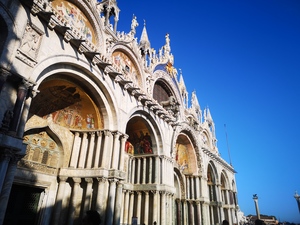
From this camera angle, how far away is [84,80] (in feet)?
35.6

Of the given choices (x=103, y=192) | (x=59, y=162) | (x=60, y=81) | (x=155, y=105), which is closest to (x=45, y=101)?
(x=60, y=81)

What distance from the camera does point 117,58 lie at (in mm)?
14969

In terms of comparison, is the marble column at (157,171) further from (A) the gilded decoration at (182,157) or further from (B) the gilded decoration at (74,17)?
(B) the gilded decoration at (74,17)

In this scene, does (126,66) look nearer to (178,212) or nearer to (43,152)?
(43,152)

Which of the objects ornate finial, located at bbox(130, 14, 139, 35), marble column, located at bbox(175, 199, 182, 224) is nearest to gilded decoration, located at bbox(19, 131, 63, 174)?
ornate finial, located at bbox(130, 14, 139, 35)

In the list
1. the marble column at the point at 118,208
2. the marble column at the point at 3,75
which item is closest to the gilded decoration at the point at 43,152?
the marble column at the point at 118,208

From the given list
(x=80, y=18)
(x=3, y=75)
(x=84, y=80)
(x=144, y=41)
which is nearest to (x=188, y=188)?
(x=144, y=41)

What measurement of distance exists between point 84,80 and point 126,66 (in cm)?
544

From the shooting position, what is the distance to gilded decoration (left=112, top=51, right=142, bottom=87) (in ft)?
48.7

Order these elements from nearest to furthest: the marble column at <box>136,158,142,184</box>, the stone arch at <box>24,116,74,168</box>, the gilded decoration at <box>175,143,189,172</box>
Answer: the stone arch at <box>24,116,74,168</box>, the marble column at <box>136,158,142,184</box>, the gilded decoration at <box>175,143,189,172</box>

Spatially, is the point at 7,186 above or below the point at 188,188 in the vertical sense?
below

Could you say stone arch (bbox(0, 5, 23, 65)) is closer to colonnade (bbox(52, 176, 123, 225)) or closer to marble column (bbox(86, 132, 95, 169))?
marble column (bbox(86, 132, 95, 169))

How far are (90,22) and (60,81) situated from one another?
428 centimetres

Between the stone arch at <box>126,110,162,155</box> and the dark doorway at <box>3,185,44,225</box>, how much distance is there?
724 centimetres
